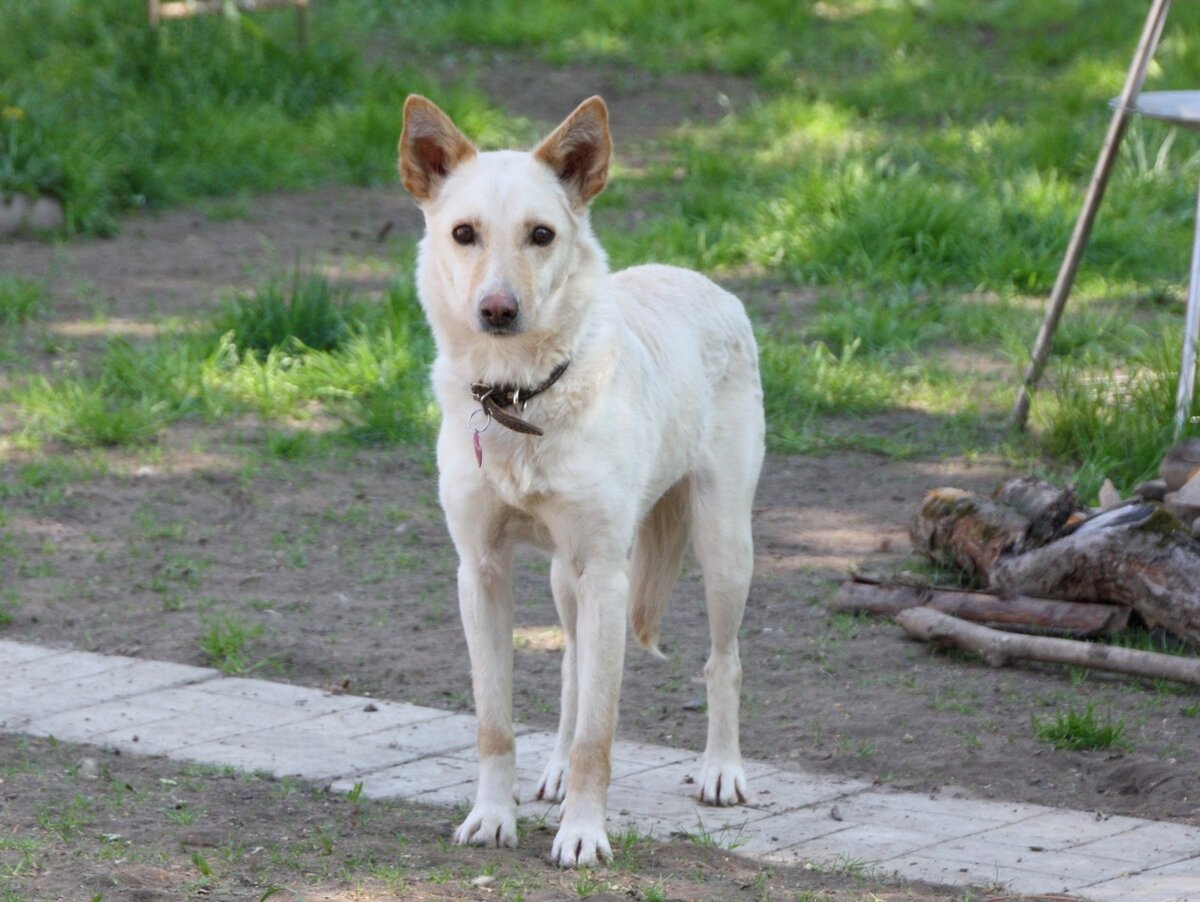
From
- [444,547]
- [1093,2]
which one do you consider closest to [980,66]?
[1093,2]

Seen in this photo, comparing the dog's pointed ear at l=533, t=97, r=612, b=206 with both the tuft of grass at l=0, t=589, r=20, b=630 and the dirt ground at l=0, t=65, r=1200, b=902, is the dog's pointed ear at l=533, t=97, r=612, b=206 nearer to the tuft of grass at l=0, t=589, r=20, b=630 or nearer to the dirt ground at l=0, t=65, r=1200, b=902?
the dirt ground at l=0, t=65, r=1200, b=902

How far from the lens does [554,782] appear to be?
413 cm

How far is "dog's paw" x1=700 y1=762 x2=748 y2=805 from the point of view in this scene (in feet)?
13.4

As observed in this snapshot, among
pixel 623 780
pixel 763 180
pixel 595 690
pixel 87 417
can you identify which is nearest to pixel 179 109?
pixel 763 180

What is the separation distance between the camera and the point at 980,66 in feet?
43.8

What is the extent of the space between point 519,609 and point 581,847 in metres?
2.08

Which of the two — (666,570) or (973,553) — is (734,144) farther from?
(666,570)

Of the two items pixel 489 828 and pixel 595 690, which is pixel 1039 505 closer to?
A: pixel 595 690

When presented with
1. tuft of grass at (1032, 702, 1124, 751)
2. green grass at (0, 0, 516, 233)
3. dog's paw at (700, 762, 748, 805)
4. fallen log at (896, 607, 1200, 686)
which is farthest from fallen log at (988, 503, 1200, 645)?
green grass at (0, 0, 516, 233)

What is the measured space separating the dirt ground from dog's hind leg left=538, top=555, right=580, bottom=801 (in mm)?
513

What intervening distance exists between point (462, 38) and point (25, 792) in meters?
11.6

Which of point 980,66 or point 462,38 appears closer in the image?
point 980,66

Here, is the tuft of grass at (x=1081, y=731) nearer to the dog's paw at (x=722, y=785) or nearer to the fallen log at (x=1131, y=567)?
the fallen log at (x=1131, y=567)

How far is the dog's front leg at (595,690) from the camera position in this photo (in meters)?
3.66
